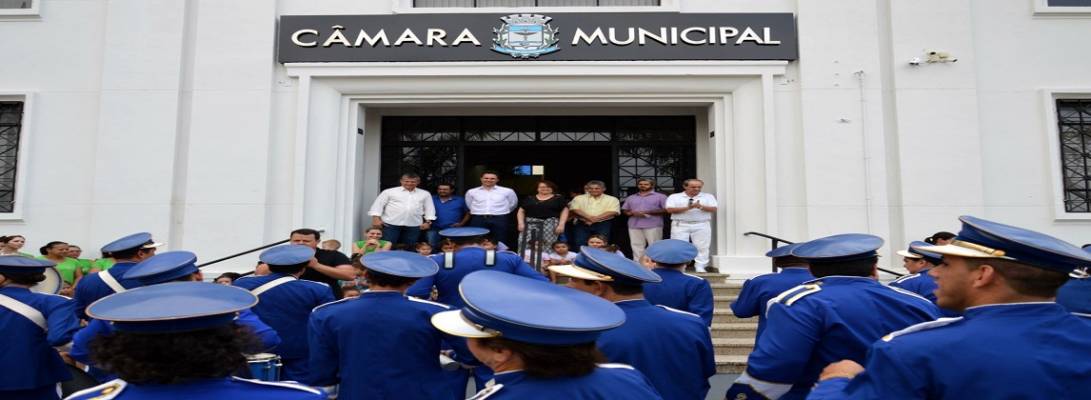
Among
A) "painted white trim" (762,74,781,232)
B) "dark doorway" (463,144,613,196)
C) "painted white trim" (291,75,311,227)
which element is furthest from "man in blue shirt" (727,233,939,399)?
"dark doorway" (463,144,613,196)

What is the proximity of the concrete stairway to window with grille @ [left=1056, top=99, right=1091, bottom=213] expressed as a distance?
553 cm

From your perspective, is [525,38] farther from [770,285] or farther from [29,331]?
[29,331]

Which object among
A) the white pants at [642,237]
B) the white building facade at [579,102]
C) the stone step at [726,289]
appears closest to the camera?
the stone step at [726,289]

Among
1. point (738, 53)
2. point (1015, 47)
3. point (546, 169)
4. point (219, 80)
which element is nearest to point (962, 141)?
point (1015, 47)

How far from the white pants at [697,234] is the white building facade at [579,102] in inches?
15.0

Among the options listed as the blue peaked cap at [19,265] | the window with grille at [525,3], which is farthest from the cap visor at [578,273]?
the window with grille at [525,3]

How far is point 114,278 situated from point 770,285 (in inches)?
176

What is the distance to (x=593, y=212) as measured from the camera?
10.0 metres

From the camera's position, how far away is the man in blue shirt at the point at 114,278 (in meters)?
4.20

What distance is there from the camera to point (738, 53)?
10062 millimetres

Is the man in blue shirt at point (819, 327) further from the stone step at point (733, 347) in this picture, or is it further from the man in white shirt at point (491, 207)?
the man in white shirt at point (491, 207)

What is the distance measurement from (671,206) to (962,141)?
4446 mm

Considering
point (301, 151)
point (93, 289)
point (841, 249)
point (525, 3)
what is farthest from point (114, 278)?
point (525, 3)

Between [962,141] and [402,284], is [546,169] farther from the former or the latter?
[402,284]
